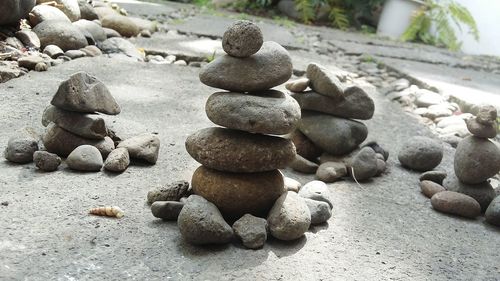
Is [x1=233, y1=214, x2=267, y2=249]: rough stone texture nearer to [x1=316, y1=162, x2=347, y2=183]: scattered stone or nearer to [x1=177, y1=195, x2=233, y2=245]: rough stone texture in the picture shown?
[x1=177, y1=195, x2=233, y2=245]: rough stone texture

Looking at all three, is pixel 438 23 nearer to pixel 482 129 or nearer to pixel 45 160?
pixel 482 129

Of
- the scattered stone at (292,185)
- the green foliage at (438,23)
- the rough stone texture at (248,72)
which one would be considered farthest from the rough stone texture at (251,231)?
the green foliage at (438,23)

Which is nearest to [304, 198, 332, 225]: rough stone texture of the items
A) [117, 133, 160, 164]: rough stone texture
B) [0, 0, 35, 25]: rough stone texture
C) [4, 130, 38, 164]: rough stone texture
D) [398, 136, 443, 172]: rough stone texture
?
[117, 133, 160, 164]: rough stone texture

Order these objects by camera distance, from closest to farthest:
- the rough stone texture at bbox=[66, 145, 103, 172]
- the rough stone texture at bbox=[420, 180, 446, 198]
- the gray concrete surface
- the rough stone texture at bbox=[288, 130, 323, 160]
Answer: the gray concrete surface
the rough stone texture at bbox=[66, 145, 103, 172]
the rough stone texture at bbox=[420, 180, 446, 198]
the rough stone texture at bbox=[288, 130, 323, 160]

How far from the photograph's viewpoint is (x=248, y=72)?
229 centimetres

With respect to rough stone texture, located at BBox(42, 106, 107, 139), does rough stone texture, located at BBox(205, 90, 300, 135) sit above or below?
above

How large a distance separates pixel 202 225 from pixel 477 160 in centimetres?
152

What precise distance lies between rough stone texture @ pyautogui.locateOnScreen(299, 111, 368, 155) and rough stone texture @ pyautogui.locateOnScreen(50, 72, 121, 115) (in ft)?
3.86

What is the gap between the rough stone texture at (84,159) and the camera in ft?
8.60

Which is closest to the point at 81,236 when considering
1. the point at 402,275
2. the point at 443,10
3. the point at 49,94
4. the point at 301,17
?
the point at 402,275

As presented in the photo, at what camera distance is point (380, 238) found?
236 cm

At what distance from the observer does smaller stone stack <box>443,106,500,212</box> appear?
2.70m

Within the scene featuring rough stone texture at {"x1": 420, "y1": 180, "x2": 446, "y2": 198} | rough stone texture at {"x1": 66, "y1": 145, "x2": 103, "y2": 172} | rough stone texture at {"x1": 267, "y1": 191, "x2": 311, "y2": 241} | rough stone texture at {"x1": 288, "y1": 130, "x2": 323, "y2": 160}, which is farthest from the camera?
rough stone texture at {"x1": 288, "y1": 130, "x2": 323, "y2": 160}

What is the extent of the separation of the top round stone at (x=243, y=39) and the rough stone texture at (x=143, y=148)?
→ 0.81 meters
